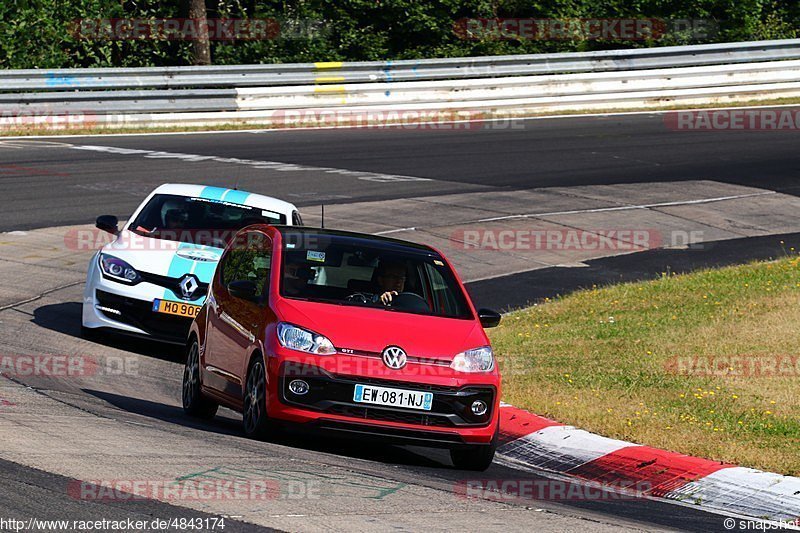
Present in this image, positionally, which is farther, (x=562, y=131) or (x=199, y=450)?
(x=562, y=131)

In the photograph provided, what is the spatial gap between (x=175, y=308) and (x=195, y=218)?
1.38 metres

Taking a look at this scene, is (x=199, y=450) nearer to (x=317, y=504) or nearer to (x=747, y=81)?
(x=317, y=504)

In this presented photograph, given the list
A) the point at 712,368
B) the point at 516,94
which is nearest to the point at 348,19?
the point at 516,94

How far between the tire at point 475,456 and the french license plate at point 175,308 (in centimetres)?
396

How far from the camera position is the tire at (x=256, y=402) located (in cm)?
874

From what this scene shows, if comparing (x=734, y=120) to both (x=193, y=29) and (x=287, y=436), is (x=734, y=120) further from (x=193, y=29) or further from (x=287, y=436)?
(x=287, y=436)

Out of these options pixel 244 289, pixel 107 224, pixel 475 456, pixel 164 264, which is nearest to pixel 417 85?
pixel 107 224

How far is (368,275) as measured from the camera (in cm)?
983

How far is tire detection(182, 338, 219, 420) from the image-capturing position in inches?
399

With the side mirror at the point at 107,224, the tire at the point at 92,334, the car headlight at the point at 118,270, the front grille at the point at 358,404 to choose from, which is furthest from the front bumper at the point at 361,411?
the side mirror at the point at 107,224

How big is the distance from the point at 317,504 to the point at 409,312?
265 cm

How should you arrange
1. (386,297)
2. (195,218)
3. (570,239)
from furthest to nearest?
(570,239) < (195,218) < (386,297)

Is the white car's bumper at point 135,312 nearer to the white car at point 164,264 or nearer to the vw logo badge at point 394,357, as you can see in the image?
the white car at point 164,264

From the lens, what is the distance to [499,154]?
25422 millimetres
